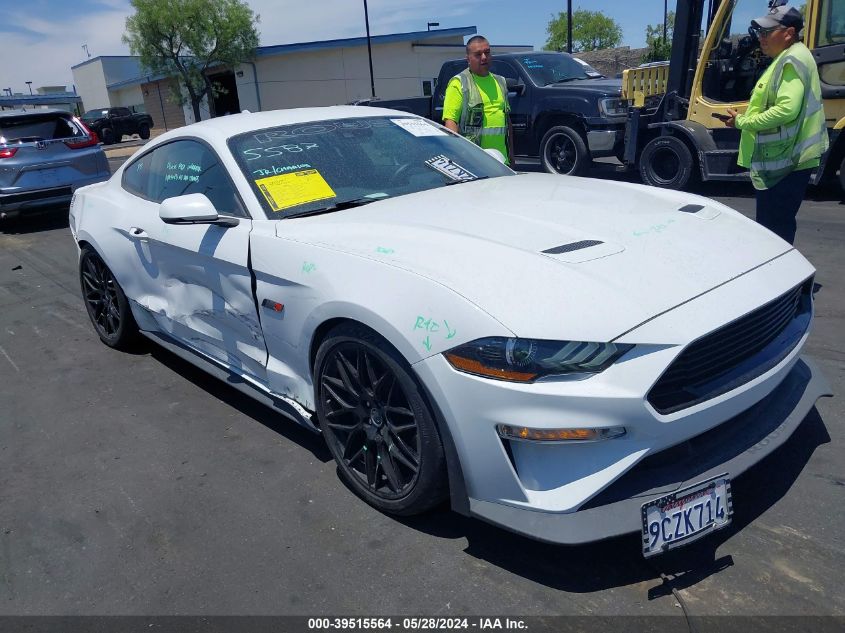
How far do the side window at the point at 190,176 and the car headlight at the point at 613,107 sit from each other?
7552mm

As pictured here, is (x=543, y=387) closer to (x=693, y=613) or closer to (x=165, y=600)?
(x=693, y=613)

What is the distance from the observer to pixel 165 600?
8.00 feet

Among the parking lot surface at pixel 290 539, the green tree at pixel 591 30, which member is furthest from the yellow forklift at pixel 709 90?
the green tree at pixel 591 30

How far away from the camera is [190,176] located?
378cm

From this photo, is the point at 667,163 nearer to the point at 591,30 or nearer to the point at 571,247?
the point at 571,247

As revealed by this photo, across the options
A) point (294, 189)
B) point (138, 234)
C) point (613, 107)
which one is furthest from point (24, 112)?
point (294, 189)

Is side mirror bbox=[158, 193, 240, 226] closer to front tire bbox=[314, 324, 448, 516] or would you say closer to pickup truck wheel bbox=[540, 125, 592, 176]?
front tire bbox=[314, 324, 448, 516]

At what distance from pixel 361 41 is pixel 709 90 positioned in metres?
31.5

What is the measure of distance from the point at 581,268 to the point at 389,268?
0.67 m

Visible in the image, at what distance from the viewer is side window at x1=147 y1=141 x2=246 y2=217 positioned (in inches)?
134

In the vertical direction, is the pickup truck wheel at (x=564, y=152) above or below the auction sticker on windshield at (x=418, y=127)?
below

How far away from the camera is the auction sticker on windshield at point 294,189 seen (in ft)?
10.5

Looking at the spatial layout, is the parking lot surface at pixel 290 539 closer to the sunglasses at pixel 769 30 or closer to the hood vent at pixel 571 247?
the hood vent at pixel 571 247
